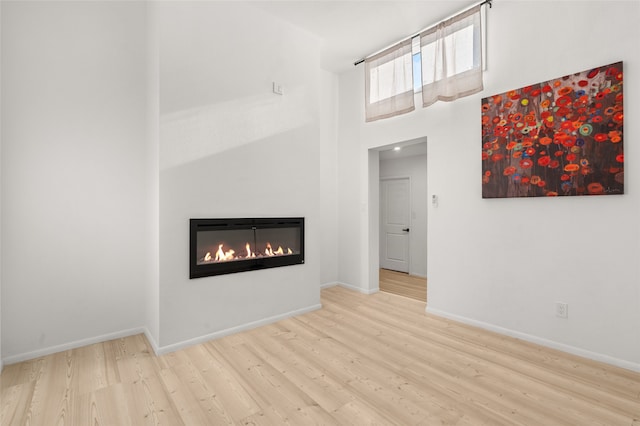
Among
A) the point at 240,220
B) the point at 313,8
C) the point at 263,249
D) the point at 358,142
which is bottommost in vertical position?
the point at 263,249

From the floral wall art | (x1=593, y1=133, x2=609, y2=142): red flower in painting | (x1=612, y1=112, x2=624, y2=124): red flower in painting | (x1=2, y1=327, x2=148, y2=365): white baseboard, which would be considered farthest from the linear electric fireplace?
(x1=612, y1=112, x2=624, y2=124): red flower in painting

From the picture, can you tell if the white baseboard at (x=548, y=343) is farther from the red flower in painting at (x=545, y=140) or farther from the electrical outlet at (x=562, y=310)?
the red flower in painting at (x=545, y=140)

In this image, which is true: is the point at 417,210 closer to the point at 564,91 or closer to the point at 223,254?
the point at 564,91

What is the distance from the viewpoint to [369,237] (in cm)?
459

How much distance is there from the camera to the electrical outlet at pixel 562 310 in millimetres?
2697

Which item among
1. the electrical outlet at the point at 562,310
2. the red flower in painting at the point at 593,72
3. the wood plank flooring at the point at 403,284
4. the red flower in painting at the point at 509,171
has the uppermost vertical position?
the red flower in painting at the point at 593,72

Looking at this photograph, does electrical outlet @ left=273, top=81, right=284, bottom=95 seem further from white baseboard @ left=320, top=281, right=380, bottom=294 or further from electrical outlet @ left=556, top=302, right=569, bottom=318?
electrical outlet @ left=556, top=302, right=569, bottom=318

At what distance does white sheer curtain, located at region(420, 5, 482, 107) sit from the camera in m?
3.22

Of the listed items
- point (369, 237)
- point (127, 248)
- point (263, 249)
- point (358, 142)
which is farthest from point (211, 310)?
point (358, 142)

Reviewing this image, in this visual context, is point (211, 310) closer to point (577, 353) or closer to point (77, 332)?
point (77, 332)

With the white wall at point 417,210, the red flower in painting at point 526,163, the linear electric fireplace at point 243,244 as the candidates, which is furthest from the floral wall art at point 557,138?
the white wall at point 417,210

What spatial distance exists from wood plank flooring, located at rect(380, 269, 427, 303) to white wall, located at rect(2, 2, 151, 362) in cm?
333

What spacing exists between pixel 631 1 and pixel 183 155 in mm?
3730

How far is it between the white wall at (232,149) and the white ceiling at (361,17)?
0.22 meters
